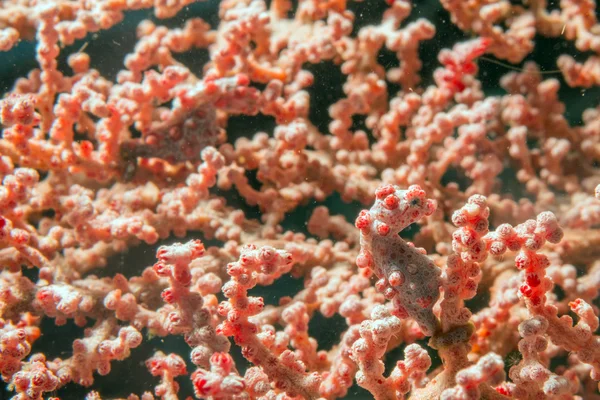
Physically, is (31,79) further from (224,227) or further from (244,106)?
(224,227)

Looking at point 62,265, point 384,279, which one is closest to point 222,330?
point 384,279

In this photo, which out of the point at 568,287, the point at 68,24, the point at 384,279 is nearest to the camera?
the point at 384,279

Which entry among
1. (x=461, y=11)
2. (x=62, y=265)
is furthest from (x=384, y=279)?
(x=461, y=11)

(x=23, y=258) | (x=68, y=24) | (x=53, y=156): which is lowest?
(x=23, y=258)

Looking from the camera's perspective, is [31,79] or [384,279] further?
[31,79]

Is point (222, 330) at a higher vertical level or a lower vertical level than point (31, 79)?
lower

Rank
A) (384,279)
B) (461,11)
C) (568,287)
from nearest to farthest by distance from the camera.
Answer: (384,279) → (568,287) → (461,11)

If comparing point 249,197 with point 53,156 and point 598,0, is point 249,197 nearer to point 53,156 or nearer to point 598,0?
point 53,156
